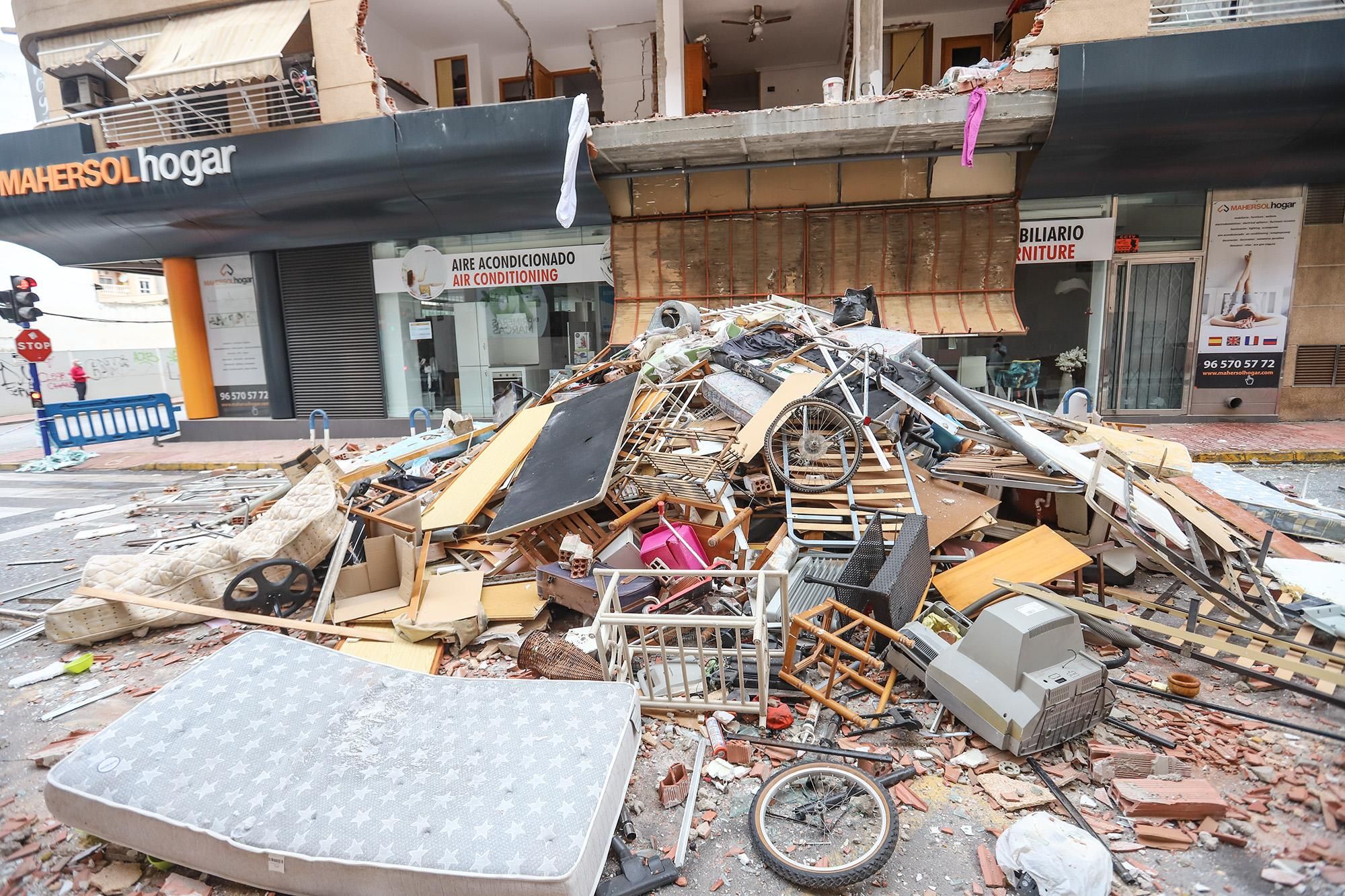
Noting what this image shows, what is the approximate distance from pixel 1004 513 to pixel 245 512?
7.76 meters

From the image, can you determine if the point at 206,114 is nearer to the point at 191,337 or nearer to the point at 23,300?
the point at 191,337

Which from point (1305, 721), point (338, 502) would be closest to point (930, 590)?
point (1305, 721)

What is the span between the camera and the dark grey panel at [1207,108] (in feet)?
27.1

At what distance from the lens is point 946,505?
516 centimetres

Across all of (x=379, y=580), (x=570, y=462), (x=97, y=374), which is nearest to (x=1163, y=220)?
(x=570, y=462)

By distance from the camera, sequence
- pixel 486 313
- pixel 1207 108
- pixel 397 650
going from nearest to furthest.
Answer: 1. pixel 397 650
2. pixel 1207 108
3. pixel 486 313

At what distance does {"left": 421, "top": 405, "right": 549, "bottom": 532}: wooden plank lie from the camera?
5.41 metres

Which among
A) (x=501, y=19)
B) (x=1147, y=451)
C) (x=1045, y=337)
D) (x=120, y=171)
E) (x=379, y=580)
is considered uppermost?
(x=501, y=19)

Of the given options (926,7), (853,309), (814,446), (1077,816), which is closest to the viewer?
(1077,816)

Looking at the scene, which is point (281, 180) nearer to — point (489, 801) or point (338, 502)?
point (338, 502)

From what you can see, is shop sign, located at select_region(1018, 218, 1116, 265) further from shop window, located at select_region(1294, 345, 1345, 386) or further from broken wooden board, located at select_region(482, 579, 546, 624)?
broken wooden board, located at select_region(482, 579, 546, 624)

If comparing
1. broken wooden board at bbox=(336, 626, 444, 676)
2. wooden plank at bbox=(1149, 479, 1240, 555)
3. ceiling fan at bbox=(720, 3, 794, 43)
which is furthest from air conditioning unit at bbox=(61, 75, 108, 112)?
wooden plank at bbox=(1149, 479, 1240, 555)

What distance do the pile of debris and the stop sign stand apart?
9.31 meters

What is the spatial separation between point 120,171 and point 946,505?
1496cm
